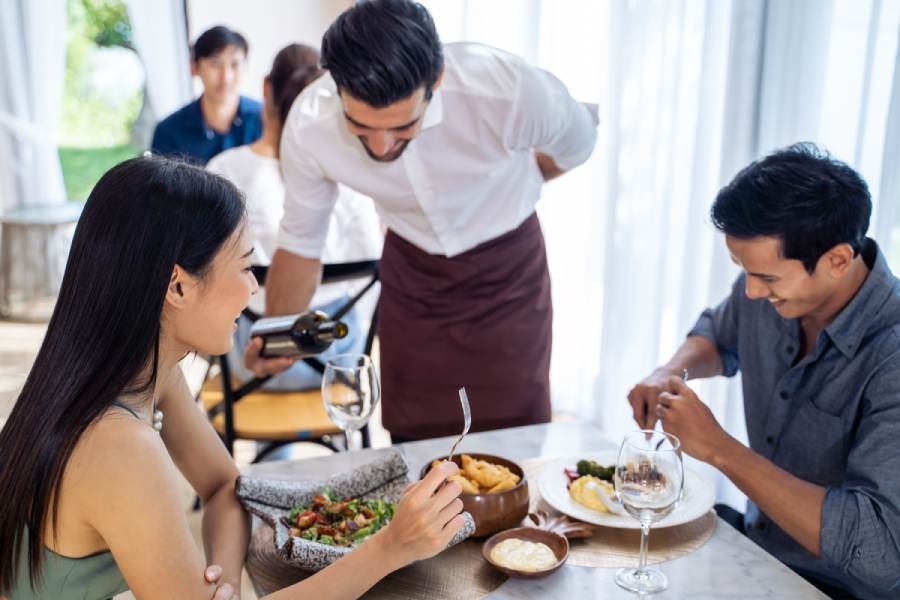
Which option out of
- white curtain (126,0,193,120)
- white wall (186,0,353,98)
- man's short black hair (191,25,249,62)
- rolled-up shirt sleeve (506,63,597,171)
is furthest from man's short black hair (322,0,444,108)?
white curtain (126,0,193,120)

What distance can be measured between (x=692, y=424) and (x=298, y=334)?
722 millimetres

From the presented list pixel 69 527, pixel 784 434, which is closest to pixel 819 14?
pixel 784 434

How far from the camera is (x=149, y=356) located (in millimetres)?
1121

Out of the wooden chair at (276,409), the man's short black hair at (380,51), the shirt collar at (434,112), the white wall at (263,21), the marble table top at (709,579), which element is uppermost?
the white wall at (263,21)

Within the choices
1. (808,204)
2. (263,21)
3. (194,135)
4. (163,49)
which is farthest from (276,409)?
(163,49)

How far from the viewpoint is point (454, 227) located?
1.95 metres

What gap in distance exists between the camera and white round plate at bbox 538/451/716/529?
1255 mm

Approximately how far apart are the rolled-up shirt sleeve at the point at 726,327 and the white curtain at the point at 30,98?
4.81 m

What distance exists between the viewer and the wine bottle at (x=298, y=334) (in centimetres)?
163

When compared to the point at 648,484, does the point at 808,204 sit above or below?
above

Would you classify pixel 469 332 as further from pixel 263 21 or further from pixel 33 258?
pixel 33 258

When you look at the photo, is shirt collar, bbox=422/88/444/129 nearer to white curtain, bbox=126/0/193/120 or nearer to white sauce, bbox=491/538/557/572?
white sauce, bbox=491/538/557/572

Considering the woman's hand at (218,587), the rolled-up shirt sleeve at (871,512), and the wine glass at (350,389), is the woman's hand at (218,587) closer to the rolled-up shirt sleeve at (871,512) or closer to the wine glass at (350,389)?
the wine glass at (350,389)

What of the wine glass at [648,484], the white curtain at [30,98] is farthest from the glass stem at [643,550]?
the white curtain at [30,98]
